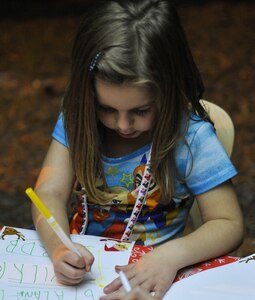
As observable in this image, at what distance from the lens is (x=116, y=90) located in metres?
1.39

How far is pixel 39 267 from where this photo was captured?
1.38 metres

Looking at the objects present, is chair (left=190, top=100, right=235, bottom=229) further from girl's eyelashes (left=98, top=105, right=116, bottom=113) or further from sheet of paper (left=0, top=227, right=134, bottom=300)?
sheet of paper (left=0, top=227, right=134, bottom=300)

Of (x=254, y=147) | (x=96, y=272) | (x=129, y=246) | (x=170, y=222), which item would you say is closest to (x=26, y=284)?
(x=96, y=272)

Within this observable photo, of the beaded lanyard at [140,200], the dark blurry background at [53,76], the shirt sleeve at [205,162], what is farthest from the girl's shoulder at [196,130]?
the dark blurry background at [53,76]

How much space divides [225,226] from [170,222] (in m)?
0.22

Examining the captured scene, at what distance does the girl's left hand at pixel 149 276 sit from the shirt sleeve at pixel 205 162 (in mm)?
235

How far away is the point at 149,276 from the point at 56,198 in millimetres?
380

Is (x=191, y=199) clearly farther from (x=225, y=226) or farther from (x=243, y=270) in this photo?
(x=243, y=270)

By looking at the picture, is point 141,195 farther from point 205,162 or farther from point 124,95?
point 124,95

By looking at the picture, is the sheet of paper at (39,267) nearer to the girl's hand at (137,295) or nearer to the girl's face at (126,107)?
the girl's hand at (137,295)

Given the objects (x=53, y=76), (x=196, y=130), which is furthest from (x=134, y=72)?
(x=53, y=76)

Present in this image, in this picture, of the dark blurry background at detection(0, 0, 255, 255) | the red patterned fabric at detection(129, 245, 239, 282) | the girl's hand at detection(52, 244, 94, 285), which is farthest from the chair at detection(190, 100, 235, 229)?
the dark blurry background at detection(0, 0, 255, 255)

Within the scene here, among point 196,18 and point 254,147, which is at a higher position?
point 196,18

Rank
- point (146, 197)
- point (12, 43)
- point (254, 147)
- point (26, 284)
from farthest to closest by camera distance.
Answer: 1. point (12, 43)
2. point (254, 147)
3. point (146, 197)
4. point (26, 284)
